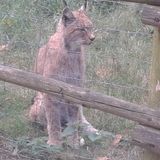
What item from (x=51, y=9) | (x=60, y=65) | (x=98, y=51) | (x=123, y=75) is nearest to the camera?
(x=60, y=65)

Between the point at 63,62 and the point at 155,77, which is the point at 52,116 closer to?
the point at 63,62

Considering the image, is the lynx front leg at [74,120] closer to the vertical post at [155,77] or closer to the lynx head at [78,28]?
the lynx head at [78,28]

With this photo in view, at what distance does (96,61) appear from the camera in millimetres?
5191

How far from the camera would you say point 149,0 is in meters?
3.22

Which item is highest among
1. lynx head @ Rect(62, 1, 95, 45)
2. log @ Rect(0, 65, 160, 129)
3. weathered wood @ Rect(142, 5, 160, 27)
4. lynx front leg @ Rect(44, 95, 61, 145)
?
weathered wood @ Rect(142, 5, 160, 27)

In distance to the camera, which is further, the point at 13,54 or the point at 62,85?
the point at 13,54

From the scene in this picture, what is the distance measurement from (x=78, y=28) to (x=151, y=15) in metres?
1.97

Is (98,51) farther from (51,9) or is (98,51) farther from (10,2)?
(10,2)

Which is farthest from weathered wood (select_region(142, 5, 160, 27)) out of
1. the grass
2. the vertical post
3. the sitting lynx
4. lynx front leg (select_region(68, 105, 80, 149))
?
the sitting lynx

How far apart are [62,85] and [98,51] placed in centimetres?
233

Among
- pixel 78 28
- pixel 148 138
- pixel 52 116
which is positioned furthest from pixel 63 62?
pixel 148 138

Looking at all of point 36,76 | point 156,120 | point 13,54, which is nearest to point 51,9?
point 13,54

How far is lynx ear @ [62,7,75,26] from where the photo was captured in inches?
194

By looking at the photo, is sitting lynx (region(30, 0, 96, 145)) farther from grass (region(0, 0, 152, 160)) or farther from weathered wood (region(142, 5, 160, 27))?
weathered wood (region(142, 5, 160, 27))
